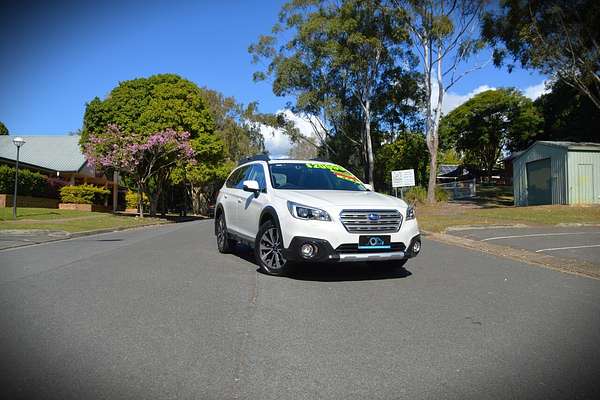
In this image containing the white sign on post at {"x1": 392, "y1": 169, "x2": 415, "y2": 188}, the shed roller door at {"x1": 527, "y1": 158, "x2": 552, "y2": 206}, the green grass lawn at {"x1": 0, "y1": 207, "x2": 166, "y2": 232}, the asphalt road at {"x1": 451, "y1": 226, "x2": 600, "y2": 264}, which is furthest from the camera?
the shed roller door at {"x1": 527, "y1": 158, "x2": 552, "y2": 206}

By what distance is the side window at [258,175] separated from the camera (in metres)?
8.65

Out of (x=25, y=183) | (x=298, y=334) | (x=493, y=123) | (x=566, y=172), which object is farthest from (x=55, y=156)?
(x=493, y=123)

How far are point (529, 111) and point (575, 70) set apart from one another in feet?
115

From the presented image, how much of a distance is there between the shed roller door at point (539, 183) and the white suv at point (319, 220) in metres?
21.8

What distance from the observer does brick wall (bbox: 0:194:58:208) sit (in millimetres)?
29878

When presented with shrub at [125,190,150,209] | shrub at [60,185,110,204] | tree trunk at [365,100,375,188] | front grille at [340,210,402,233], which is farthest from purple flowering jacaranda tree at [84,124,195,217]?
front grille at [340,210,402,233]

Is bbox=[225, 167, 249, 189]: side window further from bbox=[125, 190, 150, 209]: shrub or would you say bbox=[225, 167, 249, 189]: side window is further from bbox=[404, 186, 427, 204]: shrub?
bbox=[125, 190, 150, 209]: shrub

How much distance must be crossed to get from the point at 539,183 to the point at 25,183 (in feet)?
99.8

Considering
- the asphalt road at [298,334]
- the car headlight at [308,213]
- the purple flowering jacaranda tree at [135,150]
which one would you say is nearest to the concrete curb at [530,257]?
the asphalt road at [298,334]

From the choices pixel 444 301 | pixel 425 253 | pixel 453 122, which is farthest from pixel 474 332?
pixel 453 122

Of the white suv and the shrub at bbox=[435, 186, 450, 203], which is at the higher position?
the shrub at bbox=[435, 186, 450, 203]

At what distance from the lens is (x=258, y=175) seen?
9.20 metres

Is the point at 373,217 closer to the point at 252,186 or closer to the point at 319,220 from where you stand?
the point at 319,220

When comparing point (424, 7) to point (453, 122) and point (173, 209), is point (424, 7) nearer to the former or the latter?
point (173, 209)
